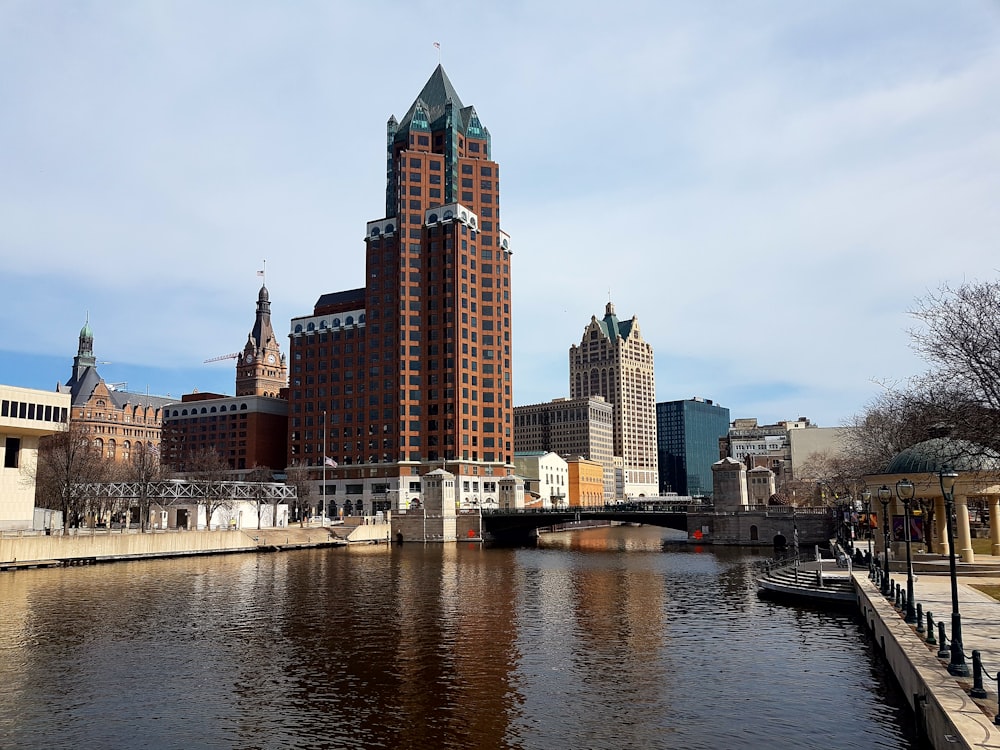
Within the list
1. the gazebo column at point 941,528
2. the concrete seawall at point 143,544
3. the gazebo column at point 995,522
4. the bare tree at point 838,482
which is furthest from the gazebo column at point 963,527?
the concrete seawall at point 143,544

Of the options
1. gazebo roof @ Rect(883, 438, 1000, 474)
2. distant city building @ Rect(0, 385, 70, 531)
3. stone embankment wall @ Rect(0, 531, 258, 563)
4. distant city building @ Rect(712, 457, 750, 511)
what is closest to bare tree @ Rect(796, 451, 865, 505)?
distant city building @ Rect(712, 457, 750, 511)

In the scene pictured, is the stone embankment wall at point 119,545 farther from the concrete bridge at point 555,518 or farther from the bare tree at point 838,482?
the bare tree at point 838,482

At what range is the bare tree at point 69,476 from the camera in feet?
384

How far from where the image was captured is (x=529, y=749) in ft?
89.7

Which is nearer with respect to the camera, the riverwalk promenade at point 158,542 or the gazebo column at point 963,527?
the gazebo column at point 963,527

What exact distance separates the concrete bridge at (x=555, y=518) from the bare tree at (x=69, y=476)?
235 ft

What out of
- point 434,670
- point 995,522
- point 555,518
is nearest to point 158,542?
point 555,518

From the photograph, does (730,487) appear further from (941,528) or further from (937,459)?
(937,459)

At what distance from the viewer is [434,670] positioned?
38938 millimetres

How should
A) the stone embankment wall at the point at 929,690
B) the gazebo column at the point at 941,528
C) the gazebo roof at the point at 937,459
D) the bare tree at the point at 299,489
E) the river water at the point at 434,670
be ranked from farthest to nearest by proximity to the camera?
the bare tree at the point at 299,489 < the gazebo column at the point at 941,528 < the gazebo roof at the point at 937,459 < the river water at the point at 434,670 < the stone embankment wall at the point at 929,690

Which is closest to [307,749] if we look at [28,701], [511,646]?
[28,701]

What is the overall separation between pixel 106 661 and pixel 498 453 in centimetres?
15772

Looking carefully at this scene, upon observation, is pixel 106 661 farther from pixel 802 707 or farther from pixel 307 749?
pixel 802 707

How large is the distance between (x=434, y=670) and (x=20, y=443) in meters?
88.7
